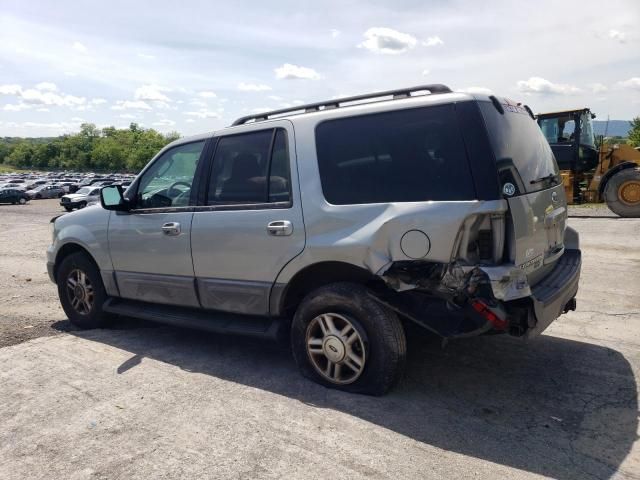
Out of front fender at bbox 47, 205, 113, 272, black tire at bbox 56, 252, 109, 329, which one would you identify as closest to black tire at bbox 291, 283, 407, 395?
front fender at bbox 47, 205, 113, 272

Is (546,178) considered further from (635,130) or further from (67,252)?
Result: (635,130)

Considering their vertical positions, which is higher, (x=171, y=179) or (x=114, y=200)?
(x=171, y=179)

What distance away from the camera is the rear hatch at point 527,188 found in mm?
3238

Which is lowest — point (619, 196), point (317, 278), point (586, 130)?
point (619, 196)

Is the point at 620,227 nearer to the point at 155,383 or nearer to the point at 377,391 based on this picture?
the point at 377,391

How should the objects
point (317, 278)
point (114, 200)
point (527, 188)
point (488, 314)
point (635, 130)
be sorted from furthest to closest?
point (635, 130)
point (114, 200)
point (317, 278)
point (527, 188)
point (488, 314)

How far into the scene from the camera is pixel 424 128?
3443 mm

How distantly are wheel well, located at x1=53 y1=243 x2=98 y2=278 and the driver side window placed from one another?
0.97 m

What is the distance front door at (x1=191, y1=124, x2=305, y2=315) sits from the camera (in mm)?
3918

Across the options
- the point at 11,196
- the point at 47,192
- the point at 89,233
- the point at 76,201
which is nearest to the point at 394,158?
the point at 89,233

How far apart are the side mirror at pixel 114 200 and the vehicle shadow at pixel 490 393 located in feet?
4.26

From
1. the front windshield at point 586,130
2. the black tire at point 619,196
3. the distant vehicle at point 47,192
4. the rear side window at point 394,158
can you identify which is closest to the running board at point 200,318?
the rear side window at point 394,158

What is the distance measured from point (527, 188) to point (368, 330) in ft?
4.60

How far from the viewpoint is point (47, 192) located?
49.4 metres
